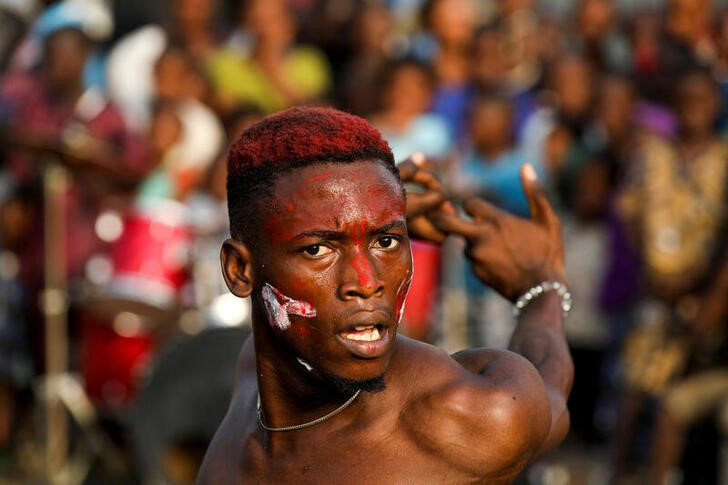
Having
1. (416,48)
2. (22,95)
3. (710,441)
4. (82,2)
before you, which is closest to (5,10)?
(82,2)

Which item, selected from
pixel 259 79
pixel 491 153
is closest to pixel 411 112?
pixel 491 153

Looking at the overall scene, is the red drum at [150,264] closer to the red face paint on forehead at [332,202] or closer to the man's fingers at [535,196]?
the man's fingers at [535,196]

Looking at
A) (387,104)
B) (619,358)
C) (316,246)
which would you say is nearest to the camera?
(316,246)

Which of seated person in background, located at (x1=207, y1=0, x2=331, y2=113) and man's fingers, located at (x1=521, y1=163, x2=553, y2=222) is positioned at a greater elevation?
man's fingers, located at (x1=521, y1=163, x2=553, y2=222)

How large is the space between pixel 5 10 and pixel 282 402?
849cm

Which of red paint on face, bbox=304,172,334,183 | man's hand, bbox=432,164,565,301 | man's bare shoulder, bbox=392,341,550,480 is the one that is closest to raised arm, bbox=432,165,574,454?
man's hand, bbox=432,164,565,301

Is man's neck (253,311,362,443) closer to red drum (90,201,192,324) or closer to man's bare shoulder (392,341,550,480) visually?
man's bare shoulder (392,341,550,480)

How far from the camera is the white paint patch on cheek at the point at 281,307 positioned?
285 centimetres

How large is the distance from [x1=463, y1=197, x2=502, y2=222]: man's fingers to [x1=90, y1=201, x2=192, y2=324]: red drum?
15.4ft

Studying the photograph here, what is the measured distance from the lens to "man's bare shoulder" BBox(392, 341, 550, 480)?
9.34 ft

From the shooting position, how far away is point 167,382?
24.4ft

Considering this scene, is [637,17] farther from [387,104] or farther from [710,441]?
[710,441]

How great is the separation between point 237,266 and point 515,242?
2.89ft

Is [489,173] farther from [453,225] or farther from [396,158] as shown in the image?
[453,225]
